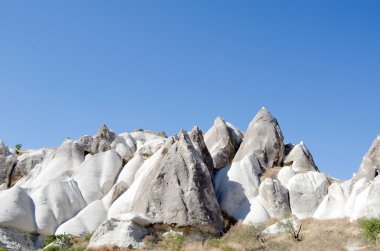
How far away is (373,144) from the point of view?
30.9 meters

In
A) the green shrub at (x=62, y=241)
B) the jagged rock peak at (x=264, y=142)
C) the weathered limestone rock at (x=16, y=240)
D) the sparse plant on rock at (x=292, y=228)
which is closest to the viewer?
the sparse plant on rock at (x=292, y=228)

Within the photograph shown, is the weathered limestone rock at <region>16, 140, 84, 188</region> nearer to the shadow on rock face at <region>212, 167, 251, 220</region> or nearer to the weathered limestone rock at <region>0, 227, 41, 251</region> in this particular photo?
the weathered limestone rock at <region>0, 227, 41, 251</region>

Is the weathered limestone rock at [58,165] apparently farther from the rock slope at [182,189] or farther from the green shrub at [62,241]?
the green shrub at [62,241]

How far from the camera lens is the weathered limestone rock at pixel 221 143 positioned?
3451 centimetres

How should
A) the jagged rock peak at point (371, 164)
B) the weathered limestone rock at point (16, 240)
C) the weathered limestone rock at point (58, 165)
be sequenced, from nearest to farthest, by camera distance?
the weathered limestone rock at point (16, 240) → the jagged rock peak at point (371, 164) → the weathered limestone rock at point (58, 165)

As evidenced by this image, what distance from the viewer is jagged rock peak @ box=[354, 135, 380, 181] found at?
96.7 feet

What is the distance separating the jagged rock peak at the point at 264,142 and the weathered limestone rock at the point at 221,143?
2.67 ft

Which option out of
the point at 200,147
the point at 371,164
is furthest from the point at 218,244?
the point at 371,164

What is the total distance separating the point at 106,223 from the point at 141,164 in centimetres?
1099

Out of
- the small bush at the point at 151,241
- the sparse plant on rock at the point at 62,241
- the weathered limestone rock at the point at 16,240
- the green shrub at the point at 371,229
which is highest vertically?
the green shrub at the point at 371,229

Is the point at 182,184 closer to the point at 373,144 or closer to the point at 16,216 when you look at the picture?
the point at 16,216

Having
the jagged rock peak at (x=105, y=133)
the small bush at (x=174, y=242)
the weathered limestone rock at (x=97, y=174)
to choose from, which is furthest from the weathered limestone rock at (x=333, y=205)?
the jagged rock peak at (x=105, y=133)

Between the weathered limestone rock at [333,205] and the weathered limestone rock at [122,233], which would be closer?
the weathered limestone rock at [122,233]

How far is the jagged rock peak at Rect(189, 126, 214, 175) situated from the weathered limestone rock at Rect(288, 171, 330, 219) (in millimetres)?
5164
